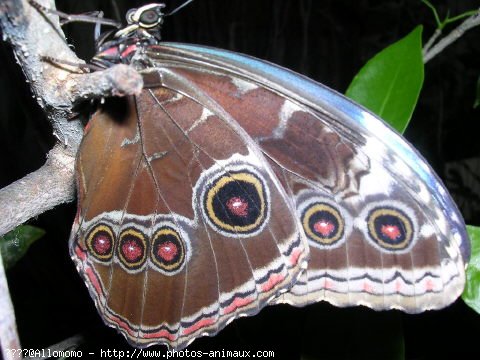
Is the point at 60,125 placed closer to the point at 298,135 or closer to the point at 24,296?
the point at 298,135

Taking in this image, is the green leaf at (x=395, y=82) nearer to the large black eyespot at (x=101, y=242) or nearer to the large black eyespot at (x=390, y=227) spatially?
the large black eyespot at (x=390, y=227)

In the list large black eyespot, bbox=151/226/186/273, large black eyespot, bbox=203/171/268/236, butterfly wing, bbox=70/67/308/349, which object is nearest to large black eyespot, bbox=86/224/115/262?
butterfly wing, bbox=70/67/308/349

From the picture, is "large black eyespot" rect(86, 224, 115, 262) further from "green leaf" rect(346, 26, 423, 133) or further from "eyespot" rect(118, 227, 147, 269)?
"green leaf" rect(346, 26, 423, 133)

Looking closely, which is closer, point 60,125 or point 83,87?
point 83,87

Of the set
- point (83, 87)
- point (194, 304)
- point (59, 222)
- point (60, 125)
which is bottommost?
point (59, 222)

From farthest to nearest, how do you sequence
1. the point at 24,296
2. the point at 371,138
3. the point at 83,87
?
the point at 24,296 < the point at 371,138 < the point at 83,87

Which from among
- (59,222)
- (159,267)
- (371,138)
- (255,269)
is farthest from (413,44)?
(59,222)

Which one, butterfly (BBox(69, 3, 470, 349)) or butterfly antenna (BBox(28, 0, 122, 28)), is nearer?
butterfly antenna (BBox(28, 0, 122, 28))

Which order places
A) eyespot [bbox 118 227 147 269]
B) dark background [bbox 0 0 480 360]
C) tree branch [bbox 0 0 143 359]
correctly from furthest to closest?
dark background [bbox 0 0 480 360]
eyespot [bbox 118 227 147 269]
tree branch [bbox 0 0 143 359]
